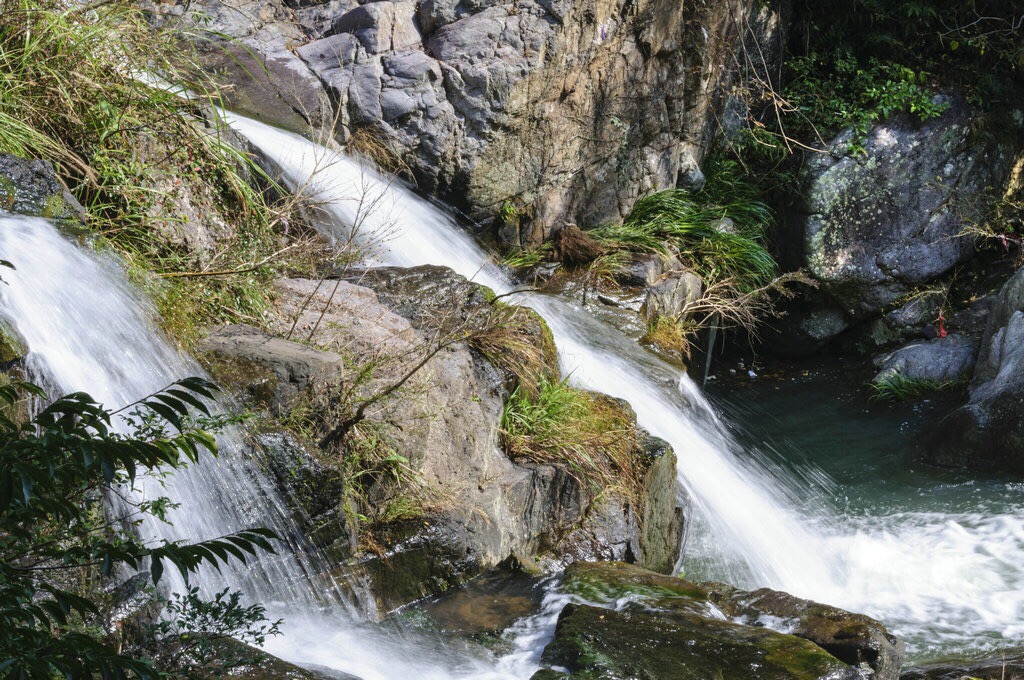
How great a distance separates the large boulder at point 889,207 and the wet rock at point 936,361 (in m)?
0.75

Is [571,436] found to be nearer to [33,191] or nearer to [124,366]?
[124,366]

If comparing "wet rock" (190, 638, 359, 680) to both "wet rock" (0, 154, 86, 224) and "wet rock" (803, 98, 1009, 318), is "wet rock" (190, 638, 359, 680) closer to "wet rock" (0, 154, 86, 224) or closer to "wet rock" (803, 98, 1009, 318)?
"wet rock" (0, 154, 86, 224)

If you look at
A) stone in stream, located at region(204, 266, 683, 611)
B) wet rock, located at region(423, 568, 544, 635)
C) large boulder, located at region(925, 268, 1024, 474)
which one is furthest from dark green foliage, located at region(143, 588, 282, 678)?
large boulder, located at region(925, 268, 1024, 474)

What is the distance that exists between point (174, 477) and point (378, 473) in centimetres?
97

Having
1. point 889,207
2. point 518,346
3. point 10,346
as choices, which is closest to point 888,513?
point 518,346

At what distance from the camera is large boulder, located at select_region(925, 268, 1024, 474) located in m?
7.01

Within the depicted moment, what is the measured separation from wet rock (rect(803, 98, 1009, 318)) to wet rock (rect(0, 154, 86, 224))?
Result: 273 inches

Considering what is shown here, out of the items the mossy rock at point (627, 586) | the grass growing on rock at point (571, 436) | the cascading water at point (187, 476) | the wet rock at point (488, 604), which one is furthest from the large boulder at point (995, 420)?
the cascading water at point (187, 476)

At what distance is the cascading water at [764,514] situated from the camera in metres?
5.31

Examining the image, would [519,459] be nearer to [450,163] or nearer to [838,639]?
[838,639]

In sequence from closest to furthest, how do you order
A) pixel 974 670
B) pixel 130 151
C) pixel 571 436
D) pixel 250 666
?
1. pixel 250 666
2. pixel 974 670
3. pixel 130 151
4. pixel 571 436

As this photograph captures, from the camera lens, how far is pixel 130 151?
4984mm

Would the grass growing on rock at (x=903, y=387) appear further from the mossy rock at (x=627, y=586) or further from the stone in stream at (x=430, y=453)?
the mossy rock at (x=627, y=586)

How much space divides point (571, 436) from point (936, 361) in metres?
4.70
